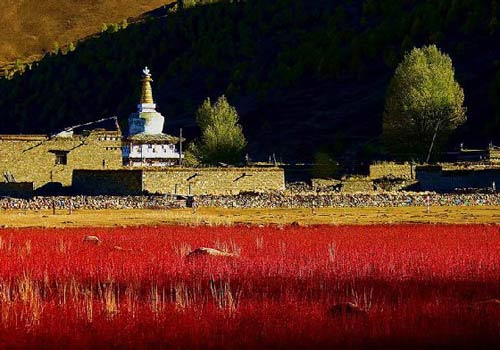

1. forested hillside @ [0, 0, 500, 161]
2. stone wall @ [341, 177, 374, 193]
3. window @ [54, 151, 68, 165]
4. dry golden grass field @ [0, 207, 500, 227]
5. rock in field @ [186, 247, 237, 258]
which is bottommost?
rock in field @ [186, 247, 237, 258]

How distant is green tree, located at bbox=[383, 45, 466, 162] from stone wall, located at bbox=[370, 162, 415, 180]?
10.9m

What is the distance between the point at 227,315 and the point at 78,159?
54638 millimetres

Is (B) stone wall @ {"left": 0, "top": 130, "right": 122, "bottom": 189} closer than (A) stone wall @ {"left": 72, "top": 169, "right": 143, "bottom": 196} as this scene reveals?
No

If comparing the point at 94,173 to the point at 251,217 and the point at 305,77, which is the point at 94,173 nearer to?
the point at 251,217

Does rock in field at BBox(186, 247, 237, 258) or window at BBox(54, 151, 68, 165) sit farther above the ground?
window at BBox(54, 151, 68, 165)

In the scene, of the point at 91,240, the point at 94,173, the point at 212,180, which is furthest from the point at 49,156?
the point at 91,240

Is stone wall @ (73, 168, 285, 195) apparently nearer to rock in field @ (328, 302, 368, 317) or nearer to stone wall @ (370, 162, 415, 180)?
stone wall @ (370, 162, 415, 180)

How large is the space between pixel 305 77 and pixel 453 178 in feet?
294

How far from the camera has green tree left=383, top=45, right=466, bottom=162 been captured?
88688mm

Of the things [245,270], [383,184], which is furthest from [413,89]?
[245,270]

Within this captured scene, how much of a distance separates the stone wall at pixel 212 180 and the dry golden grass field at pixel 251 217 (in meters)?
5.45

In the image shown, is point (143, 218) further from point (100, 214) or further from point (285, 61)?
point (285, 61)

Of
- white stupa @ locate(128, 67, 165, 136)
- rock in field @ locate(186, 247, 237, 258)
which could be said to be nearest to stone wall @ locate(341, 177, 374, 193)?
white stupa @ locate(128, 67, 165, 136)

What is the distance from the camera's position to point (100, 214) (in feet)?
185
